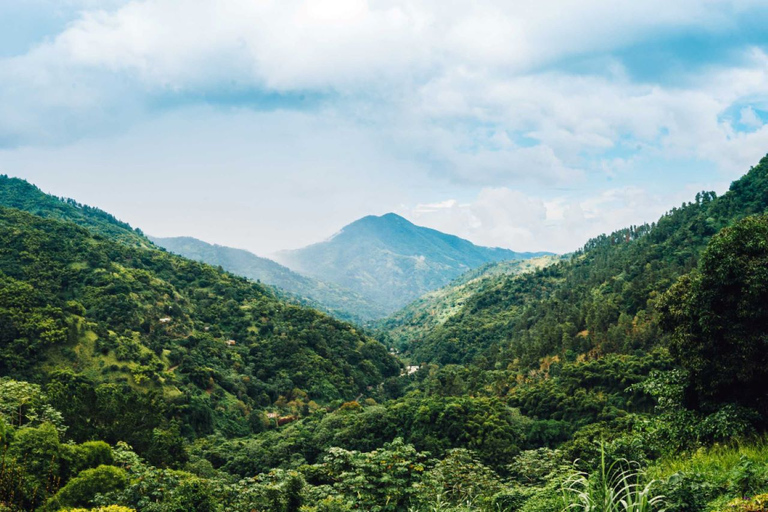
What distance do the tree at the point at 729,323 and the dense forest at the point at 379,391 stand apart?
0.21 feet

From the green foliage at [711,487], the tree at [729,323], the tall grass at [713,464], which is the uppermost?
the tree at [729,323]

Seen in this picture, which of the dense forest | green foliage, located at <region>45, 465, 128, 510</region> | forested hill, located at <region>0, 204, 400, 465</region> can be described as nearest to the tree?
the dense forest

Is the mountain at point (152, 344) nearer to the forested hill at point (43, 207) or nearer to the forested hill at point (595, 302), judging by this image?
the forested hill at point (595, 302)

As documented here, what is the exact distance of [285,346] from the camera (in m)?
74.2

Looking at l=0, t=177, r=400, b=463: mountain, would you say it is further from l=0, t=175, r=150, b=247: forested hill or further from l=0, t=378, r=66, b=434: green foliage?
l=0, t=175, r=150, b=247: forested hill

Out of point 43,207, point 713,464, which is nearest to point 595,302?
point 713,464

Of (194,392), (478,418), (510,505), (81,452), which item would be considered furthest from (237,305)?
(510,505)

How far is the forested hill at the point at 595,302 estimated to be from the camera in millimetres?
60438

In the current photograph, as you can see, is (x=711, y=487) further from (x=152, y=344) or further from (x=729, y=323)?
(x=152, y=344)

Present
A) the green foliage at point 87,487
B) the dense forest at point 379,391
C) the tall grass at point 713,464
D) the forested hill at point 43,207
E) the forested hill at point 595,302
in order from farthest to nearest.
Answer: the forested hill at point 43,207 → the forested hill at point 595,302 → the green foliage at point 87,487 → the dense forest at point 379,391 → the tall grass at point 713,464

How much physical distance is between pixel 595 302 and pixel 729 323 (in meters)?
67.3

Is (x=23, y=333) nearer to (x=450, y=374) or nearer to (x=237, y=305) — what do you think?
(x=237, y=305)

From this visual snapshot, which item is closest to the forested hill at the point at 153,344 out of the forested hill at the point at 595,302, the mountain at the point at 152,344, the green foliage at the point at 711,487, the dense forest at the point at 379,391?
the mountain at the point at 152,344

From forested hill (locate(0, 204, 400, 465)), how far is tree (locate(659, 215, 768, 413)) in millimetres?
29200
